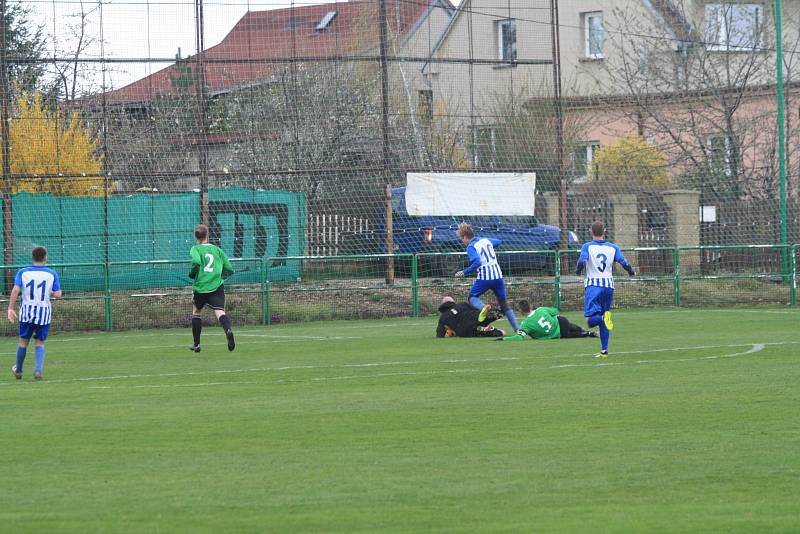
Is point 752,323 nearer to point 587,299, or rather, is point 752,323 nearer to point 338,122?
point 587,299

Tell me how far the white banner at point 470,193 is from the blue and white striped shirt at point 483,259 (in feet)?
29.2

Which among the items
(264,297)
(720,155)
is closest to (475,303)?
(264,297)

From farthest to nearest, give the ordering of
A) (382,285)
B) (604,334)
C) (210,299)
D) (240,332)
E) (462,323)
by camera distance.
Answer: (382,285), (240,332), (462,323), (210,299), (604,334)

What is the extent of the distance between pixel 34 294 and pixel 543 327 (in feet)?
25.6

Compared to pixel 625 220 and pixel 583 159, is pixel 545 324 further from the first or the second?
pixel 583 159

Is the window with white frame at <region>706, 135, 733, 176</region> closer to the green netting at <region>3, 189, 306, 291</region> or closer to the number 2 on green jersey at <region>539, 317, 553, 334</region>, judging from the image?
the green netting at <region>3, 189, 306, 291</region>

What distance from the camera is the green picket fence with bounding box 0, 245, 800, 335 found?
2586 centimetres

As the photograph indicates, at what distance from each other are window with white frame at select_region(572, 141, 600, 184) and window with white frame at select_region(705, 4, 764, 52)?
15.8 ft

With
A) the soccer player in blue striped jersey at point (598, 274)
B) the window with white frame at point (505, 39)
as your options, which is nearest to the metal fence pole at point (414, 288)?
the soccer player in blue striped jersey at point (598, 274)

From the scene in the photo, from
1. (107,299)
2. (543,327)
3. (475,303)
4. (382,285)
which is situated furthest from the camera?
(382,285)

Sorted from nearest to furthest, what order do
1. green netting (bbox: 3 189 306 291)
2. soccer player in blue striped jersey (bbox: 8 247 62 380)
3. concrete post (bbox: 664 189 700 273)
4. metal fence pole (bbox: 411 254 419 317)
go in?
soccer player in blue striped jersey (bbox: 8 247 62 380), metal fence pole (bbox: 411 254 419 317), green netting (bbox: 3 189 306 291), concrete post (bbox: 664 189 700 273)

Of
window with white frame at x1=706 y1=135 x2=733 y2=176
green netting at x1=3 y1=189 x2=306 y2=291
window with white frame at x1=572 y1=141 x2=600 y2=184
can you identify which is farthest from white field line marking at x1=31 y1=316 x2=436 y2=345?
window with white frame at x1=706 y1=135 x2=733 y2=176

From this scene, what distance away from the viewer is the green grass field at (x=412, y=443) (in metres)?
7.58

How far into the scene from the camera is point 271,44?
31.8 m
